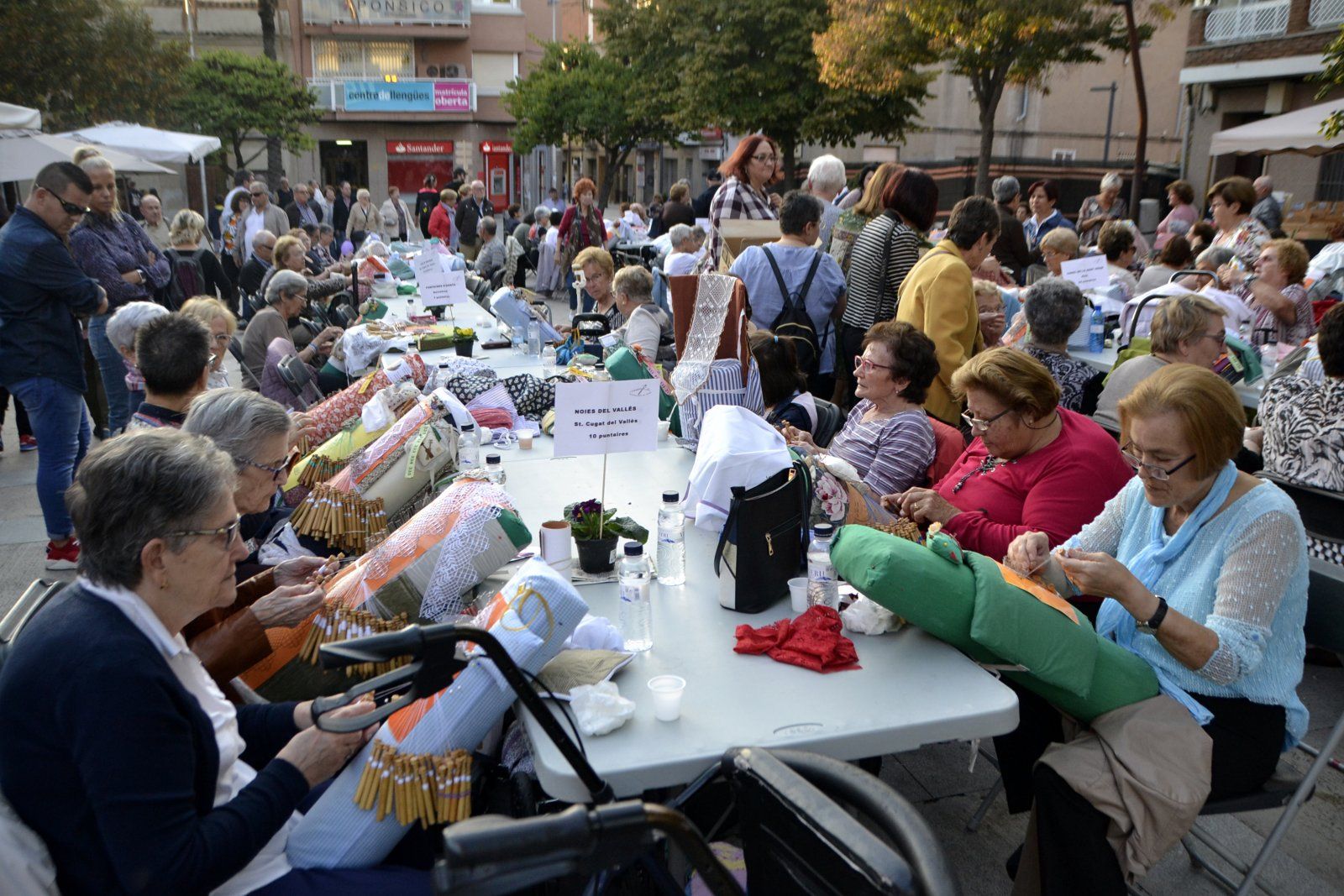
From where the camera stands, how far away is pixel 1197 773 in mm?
2283

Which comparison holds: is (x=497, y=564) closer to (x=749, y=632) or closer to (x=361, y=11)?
(x=749, y=632)

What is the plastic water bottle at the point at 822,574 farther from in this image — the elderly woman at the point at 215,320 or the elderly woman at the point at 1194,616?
the elderly woman at the point at 215,320

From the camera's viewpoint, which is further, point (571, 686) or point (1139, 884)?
point (1139, 884)

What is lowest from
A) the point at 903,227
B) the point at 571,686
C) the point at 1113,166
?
the point at 571,686

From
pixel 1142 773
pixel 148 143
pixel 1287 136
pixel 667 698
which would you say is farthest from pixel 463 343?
pixel 1287 136

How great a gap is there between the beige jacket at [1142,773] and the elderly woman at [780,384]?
1999 mm

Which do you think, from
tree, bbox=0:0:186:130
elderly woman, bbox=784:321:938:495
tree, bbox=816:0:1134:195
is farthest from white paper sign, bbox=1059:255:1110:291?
tree, bbox=0:0:186:130

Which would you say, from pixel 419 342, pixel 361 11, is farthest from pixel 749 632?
pixel 361 11

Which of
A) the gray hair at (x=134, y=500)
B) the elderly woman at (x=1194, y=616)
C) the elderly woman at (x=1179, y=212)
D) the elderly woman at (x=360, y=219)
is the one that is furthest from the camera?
the elderly woman at (x=360, y=219)

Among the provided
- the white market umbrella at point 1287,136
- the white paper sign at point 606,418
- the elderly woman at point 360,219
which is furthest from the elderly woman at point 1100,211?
the elderly woman at point 360,219

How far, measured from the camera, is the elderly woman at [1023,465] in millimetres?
3092

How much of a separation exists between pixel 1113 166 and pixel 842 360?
932 inches

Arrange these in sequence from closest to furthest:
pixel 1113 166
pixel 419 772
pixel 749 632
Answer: pixel 419 772 < pixel 749 632 < pixel 1113 166

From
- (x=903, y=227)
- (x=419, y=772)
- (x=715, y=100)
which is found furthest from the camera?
(x=715, y=100)
